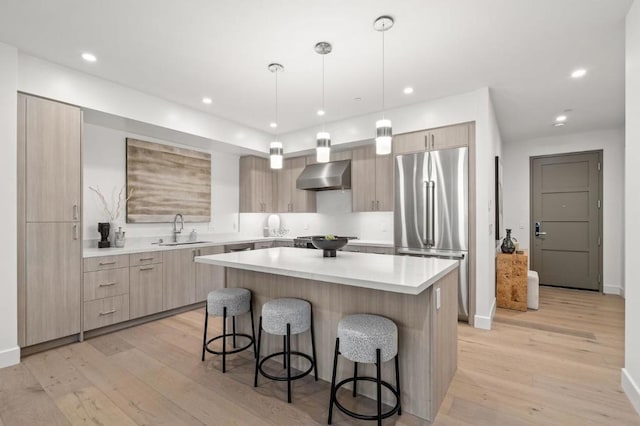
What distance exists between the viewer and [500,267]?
4324 millimetres

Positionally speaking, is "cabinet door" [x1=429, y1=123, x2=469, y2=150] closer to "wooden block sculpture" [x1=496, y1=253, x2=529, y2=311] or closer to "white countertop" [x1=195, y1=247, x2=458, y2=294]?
"wooden block sculpture" [x1=496, y1=253, x2=529, y2=311]

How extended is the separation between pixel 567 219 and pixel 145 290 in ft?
22.6

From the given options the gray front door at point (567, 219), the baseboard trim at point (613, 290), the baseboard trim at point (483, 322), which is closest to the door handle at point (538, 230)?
the gray front door at point (567, 219)

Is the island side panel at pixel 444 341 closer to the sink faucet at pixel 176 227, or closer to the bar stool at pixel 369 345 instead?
the bar stool at pixel 369 345

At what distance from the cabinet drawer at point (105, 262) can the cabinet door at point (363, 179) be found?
315 centimetres

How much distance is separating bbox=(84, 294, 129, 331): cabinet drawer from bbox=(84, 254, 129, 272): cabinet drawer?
341mm

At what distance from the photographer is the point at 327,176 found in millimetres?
4828

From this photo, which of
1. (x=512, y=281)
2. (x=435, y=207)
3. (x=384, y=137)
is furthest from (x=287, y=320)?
(x=512, y=281)

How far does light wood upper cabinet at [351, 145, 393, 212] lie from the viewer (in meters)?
4.48

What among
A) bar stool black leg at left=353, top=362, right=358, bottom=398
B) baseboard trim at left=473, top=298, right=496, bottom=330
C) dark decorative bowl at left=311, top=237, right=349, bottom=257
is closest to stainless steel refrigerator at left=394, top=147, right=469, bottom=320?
baseboard trim at left=473, top=298, right=496, bottom=330

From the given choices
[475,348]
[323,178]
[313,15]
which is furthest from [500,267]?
[313,15]

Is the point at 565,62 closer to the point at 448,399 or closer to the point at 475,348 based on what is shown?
the point at 475,348

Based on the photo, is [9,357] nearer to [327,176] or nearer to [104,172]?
[104,172]

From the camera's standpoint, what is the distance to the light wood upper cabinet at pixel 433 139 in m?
3.70
